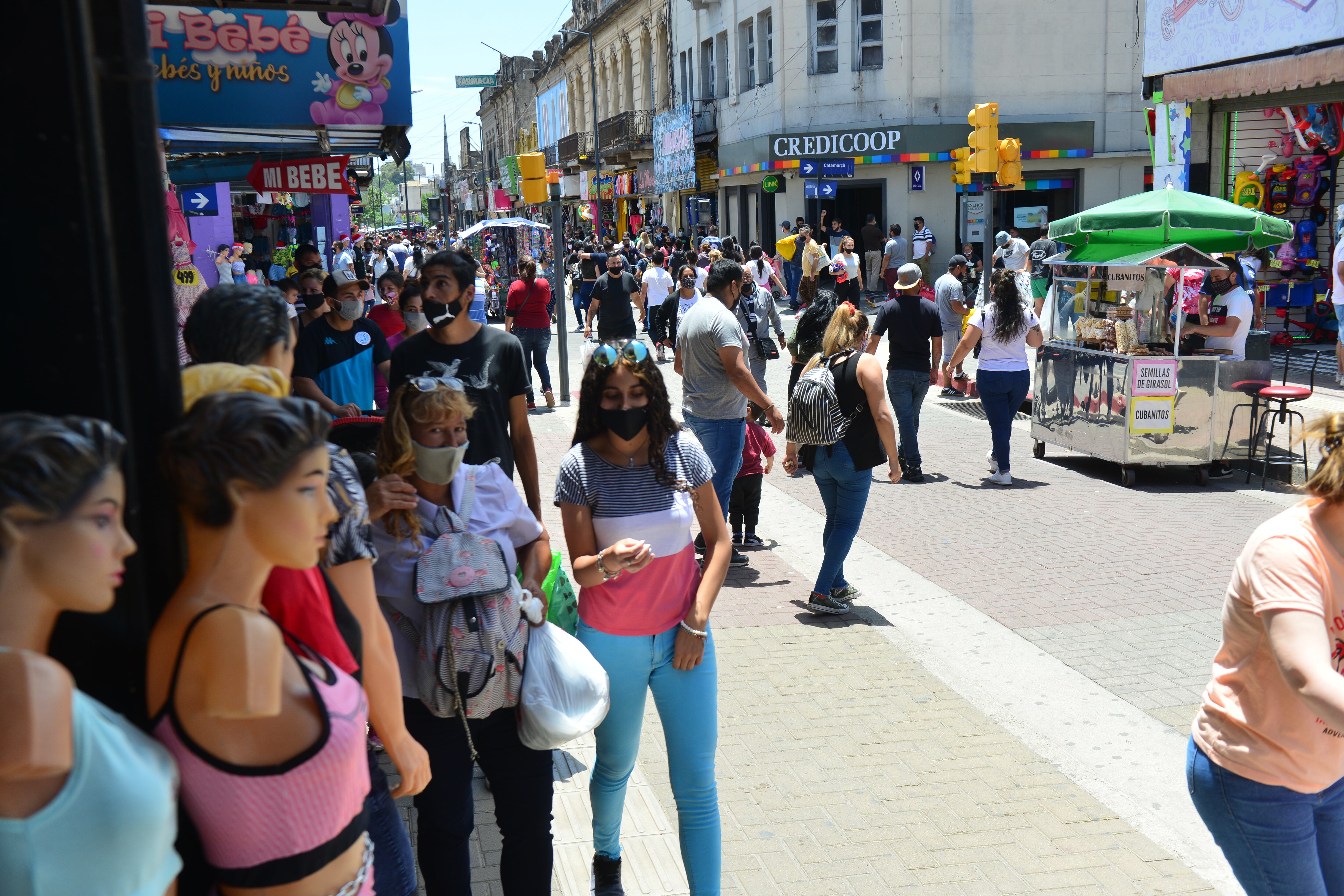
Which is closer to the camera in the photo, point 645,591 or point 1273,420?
point 645,591

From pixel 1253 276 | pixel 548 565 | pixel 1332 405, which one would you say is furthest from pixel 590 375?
pixel 1253 276

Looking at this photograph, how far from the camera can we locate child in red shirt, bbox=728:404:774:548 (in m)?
7.65

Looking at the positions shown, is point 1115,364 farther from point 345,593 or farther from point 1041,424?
point 345,593

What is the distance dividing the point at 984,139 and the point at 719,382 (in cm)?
977

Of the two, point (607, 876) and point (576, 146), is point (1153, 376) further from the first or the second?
point (576, 146)

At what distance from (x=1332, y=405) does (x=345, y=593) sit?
511 inches

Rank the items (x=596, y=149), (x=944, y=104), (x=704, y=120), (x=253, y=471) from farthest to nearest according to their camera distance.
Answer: (x=596, y=149)
(x=704, y=120)
(x=944, y=104)
(x=253, y=471)

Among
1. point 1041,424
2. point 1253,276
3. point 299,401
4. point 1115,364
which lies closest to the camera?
point 299,401

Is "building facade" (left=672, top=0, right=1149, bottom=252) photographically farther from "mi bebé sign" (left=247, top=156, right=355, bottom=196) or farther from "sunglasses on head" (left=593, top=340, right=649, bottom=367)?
"sunglasses on head" (left=593, top=340, right=649, bottom=367)

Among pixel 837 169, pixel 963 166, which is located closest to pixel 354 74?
pixel 963 166

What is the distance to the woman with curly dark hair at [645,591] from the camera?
3.43 meters

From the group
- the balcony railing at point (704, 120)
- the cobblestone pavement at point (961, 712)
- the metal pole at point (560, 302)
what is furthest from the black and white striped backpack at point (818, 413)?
the balcony railing at point (704, 120)

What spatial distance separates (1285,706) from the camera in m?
2.64

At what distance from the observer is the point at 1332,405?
12523 millimetres
